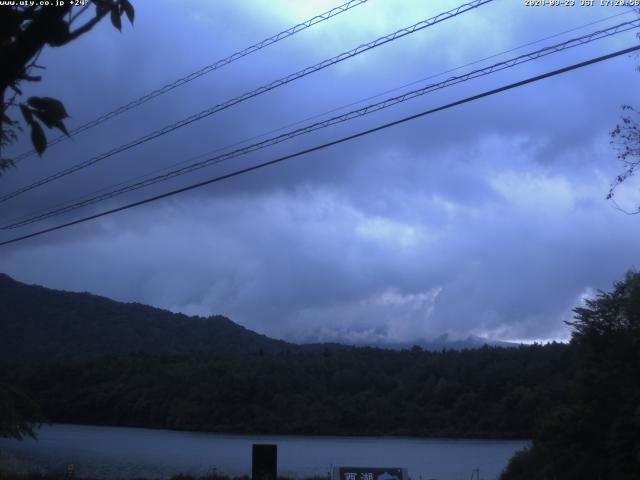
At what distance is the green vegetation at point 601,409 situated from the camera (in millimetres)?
20531

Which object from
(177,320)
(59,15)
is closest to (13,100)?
(59,15)

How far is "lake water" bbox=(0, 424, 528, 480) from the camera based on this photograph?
34969mm

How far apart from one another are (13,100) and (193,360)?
72893mm

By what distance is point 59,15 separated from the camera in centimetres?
418

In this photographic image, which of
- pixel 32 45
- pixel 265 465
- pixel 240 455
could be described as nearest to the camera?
pixel 32 45

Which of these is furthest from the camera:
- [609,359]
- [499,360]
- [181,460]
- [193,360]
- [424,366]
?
[193,360]

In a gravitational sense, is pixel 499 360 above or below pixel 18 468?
above

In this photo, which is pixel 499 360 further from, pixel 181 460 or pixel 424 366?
pixel 181 460

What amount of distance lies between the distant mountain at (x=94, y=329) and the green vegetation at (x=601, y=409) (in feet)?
198

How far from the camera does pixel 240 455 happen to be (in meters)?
42.4

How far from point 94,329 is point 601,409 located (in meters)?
76.4

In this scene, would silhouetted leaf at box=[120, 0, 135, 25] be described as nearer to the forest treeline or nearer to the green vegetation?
the green vegetation

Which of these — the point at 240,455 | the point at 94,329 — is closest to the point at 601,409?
the point at 240,455

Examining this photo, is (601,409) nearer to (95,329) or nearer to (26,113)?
(26,113)
